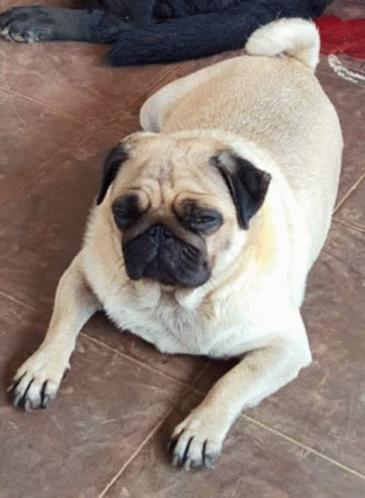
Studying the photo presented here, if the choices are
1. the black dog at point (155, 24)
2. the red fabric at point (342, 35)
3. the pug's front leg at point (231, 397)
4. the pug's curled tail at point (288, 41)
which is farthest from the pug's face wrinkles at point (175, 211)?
the red fabric at point (342, 35)

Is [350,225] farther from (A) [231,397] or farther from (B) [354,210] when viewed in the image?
(A) [231,397]

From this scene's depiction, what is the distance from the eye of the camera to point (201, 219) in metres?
1.87

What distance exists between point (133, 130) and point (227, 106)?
655 millimetres

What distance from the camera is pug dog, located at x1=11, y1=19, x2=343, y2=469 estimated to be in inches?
74.2

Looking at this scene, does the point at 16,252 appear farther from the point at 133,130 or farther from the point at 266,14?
the point at 266,14

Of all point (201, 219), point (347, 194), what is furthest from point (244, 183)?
point (347, 194)

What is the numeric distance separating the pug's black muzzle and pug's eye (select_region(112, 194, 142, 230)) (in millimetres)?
41

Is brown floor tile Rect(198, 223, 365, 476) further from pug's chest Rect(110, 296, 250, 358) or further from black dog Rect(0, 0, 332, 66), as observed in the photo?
black dog Rect(0, 0, 332, 66)

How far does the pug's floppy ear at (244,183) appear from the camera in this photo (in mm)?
1854

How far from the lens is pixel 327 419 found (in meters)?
2.08

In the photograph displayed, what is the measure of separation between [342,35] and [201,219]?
188cm

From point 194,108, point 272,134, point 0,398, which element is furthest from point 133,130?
point 0,398

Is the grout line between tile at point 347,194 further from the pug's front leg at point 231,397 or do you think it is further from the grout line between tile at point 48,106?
the grout line between tile at point 48,106

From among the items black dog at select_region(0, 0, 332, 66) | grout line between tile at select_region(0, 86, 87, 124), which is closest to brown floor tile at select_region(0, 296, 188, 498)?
grout line between tile at select_region(0, 86, 87, 124)
